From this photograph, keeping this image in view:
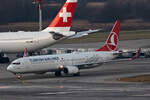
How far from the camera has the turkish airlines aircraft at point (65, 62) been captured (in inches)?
2255

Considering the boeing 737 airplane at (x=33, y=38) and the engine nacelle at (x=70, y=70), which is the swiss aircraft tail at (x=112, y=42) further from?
the boeing 737 airplane at (x=33, y=38)

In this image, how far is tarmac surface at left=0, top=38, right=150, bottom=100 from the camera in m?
43.5

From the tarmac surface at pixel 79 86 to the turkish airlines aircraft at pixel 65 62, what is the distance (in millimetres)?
1025

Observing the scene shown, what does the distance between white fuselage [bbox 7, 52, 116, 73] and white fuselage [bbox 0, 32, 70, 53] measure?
49.0ft

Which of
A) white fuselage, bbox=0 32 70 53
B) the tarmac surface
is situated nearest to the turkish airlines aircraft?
the tarmac surface

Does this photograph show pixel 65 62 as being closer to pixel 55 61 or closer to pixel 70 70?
pixel 70 70

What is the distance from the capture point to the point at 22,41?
7550cm

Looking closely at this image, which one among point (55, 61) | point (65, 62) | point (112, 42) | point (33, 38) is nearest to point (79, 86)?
point (55, 61)

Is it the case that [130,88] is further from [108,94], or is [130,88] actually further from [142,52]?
[142,52]

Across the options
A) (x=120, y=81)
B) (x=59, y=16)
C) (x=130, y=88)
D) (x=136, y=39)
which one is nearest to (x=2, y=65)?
(x=59, y=16)

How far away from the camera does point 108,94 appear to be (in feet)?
146

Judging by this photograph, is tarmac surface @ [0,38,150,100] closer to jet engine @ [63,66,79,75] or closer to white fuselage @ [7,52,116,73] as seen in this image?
jet engine @ [63,66,79,75]

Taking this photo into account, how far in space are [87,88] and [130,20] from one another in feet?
159

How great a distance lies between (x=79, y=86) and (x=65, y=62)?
10101mm
